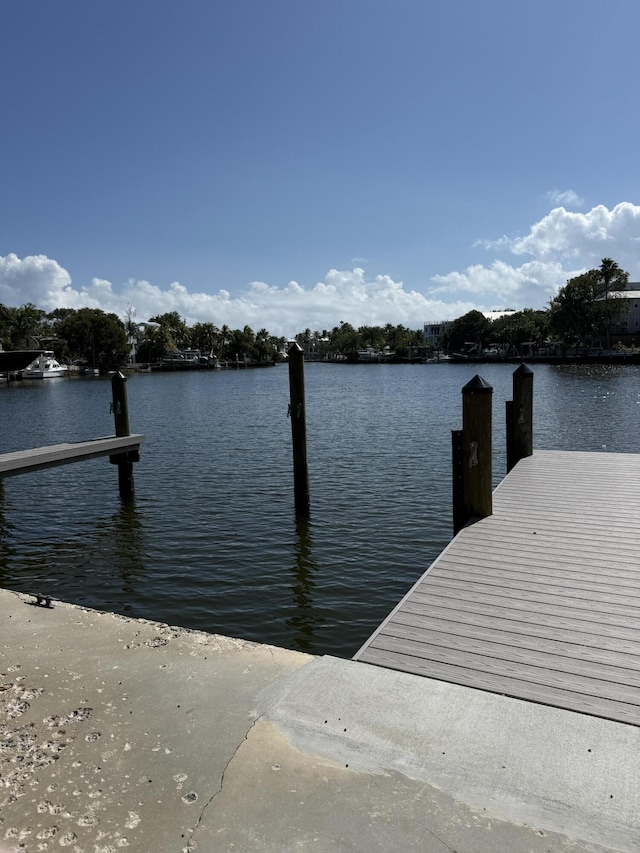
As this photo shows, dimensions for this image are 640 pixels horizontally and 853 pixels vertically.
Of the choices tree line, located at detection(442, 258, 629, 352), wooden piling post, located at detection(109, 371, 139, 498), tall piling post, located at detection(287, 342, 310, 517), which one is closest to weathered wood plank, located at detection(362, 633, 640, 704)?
tall piling post, located at detection(287, 342, 310, 517)

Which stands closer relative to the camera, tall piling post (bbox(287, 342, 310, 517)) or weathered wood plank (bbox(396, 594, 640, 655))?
weathered wood plank (bbox(396, 594, 640, 655))

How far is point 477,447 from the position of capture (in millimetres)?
7488

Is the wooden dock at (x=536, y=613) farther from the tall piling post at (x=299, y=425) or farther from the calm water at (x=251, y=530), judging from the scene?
the tall piling post at (x=299, y=425)

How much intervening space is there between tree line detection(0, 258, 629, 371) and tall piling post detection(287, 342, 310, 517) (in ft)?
212

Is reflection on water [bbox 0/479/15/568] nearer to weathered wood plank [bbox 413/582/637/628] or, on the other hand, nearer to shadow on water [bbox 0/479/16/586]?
shadow on water [bbox 0/479/16/586]

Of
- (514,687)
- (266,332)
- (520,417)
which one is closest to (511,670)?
(514,687)

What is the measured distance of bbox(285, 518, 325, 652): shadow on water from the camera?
6969 mm

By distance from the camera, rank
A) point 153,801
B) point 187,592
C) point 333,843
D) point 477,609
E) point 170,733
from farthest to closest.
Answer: point 187,592, point 477,609, point 170,733, point 153,801, point 333,843

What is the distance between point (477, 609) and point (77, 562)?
7.31m

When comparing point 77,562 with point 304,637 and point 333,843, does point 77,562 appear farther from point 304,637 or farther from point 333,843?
point 333,843

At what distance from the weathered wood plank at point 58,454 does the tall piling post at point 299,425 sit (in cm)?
427

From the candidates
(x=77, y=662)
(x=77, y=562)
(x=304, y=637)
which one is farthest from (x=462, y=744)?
(x=77, y=562)

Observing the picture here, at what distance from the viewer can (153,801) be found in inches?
116

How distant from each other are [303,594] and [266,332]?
585 feet
